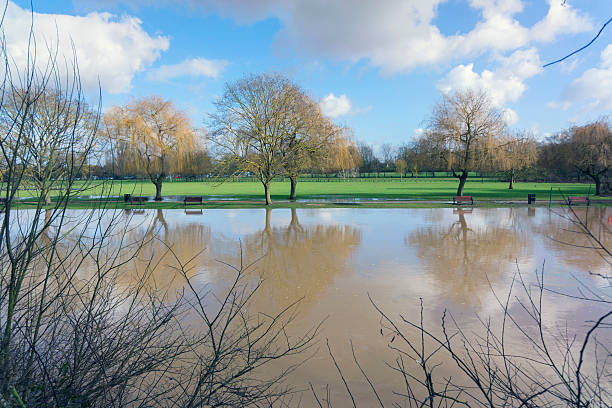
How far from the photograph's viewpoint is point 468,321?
6.91m

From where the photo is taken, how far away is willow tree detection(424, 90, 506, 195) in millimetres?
33500

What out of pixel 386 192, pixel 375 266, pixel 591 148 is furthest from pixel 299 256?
pixel 386 192

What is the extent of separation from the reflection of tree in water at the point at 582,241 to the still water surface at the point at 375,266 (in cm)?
6

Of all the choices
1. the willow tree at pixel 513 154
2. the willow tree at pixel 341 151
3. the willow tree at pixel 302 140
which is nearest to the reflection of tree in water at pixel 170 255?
the willow tree at pixel 302 140

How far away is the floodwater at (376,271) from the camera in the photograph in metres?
6.07

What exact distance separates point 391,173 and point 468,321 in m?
124

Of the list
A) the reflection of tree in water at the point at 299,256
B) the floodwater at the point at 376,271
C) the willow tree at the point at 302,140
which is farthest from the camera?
the willow tree at the point at 302,140

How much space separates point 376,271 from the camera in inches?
406

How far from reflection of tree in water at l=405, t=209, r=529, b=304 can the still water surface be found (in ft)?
0.10

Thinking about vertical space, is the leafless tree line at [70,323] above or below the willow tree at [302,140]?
below

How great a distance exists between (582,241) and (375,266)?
8980 mm

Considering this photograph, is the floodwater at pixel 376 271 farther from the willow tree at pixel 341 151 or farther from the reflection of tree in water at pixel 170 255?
the willow tree at pixel 341 151

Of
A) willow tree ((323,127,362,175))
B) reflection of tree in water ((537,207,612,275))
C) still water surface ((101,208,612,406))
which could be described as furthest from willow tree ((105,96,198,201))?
reflection of tree in water ((537,207,612,275))

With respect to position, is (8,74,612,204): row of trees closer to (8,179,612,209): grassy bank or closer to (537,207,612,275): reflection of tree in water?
(8,179,612,209): grassy bank
